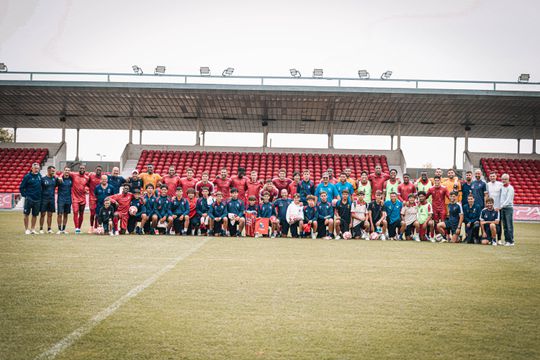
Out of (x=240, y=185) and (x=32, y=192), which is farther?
(x=240, y=185)

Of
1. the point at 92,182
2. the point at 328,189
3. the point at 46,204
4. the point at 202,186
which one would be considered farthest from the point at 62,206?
the point at 328,189

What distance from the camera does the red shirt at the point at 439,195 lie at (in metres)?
14.1

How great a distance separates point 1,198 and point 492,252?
2539 cm

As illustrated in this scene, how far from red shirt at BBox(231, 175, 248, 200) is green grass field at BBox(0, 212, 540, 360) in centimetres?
531

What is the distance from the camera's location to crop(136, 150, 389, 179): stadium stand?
2917 centimetres

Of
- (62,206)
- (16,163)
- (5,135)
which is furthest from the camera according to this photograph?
(5,135)

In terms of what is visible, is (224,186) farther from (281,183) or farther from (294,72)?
(294,72)

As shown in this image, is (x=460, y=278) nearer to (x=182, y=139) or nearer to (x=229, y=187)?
(x=229, y=187)

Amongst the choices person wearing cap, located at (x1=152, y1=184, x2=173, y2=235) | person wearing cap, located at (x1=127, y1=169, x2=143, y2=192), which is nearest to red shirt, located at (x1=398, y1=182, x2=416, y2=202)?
person wearing cap, located at (x1=152, y1=184, x2=173, y2=235)

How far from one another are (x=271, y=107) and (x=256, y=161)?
356cm

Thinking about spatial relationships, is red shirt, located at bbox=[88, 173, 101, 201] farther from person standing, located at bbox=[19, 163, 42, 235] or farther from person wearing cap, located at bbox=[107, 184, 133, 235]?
person standing, located at bbox=[19, 163, 42, 235]

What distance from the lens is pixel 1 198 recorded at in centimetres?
2659

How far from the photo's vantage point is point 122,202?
44.3 ft

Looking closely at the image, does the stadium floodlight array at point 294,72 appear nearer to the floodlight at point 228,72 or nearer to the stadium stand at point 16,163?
the floodlight at point 228,72
